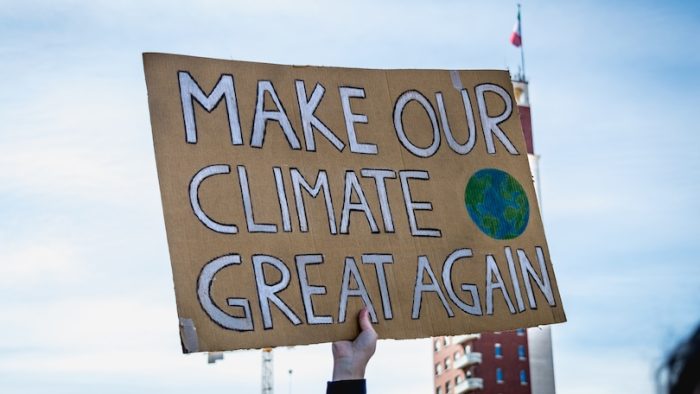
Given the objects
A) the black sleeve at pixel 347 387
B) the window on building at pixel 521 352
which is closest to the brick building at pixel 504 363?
the window on building at pixel 521 352

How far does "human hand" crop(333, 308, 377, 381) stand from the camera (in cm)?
431

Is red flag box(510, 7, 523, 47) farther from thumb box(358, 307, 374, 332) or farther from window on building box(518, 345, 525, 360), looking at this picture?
thumb box(358, 307, 374, 332)

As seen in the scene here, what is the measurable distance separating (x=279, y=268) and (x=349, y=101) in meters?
0.93

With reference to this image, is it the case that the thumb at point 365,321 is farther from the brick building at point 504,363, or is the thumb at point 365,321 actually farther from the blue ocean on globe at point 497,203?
the brick building at point 504,363

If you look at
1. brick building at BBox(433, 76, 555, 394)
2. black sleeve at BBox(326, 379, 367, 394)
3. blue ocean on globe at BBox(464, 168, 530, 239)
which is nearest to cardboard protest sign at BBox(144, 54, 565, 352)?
blue ocean on globe at BBox(464, 168, 530, 239)

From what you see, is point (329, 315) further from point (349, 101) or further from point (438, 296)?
point (349, 101)

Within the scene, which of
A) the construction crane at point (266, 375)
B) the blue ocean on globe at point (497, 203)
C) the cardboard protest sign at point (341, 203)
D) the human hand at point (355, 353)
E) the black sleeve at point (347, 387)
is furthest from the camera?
the construction crane at point (266, 375)

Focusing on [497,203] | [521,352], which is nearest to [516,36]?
[521,352]

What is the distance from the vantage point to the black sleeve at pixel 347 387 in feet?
13.4

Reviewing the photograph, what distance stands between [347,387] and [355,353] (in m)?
0.35

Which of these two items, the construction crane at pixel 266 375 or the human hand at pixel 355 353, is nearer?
the human hand at pixel 355 353

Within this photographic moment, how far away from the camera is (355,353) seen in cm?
444

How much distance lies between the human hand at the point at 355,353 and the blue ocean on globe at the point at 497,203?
0.88 meters

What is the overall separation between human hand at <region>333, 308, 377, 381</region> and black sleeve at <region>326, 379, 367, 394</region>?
0.44 feet
